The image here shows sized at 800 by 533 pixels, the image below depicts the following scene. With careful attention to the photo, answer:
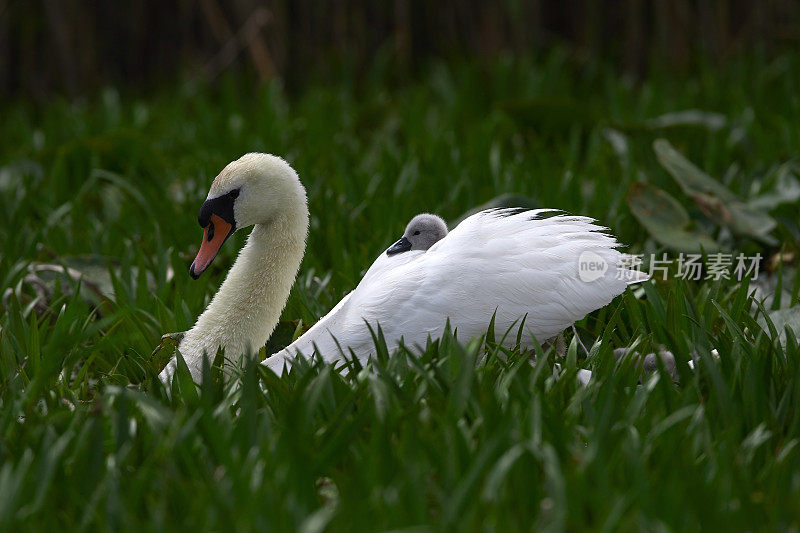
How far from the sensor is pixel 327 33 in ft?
23.8

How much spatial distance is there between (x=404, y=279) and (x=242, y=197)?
0.44 m

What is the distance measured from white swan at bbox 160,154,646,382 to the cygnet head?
0.11 meters

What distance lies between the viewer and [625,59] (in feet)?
23.1

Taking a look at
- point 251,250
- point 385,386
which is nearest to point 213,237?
point 251,250

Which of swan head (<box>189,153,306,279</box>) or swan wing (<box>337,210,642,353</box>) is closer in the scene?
swan wing (<box>337,210,642,353</box>)

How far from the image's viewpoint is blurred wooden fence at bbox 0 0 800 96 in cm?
690

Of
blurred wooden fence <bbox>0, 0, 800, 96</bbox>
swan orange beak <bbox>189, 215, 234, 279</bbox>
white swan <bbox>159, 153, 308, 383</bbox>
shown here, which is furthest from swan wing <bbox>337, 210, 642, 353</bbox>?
blurred wooden fence <bbox>0, 0, 800, 96</bbox>

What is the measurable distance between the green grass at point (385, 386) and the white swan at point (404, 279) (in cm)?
11

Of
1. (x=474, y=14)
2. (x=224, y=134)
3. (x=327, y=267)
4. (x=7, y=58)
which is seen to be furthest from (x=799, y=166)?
(x=7, y=58)

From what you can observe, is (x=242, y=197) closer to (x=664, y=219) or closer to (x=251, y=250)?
(x=251, y=250)

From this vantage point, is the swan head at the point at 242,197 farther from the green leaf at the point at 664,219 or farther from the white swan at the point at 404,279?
the green leaf at the point at 664,219

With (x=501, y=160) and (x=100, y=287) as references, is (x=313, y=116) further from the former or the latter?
(x=100, y=287)

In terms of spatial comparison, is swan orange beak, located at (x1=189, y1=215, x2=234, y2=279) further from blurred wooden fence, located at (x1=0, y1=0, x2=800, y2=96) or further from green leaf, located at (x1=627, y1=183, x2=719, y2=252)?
blurred wooden fence, located at (x1=0, y1=0, x2=800, y2=96)

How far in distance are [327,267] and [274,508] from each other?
1.89 m
